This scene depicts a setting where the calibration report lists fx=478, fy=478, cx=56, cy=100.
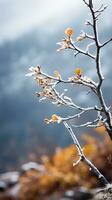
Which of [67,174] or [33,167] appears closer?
[67,174]

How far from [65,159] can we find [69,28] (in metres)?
13.7

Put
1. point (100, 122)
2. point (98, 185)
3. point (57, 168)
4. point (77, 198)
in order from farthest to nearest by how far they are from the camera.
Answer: point (57, 168) → point (98, 185) → point (77, 198) → point (100, 122)

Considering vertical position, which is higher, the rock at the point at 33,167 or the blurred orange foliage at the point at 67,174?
the rock at the point at 33,167

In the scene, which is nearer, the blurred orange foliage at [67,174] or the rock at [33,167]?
the blurred orange foliage at [67,174]

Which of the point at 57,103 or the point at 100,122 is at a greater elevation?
the point at 57,103

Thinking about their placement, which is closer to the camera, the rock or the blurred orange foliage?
the blurred orange foliage

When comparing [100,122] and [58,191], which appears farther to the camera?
[58,191]

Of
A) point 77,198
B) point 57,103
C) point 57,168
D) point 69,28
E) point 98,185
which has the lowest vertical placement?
point 57,103

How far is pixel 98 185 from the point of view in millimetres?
15344

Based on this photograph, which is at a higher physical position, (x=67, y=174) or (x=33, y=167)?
(x=33, y=167)

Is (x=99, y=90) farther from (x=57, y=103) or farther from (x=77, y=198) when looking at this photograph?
(x=77, y=198)

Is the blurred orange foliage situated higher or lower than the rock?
lower

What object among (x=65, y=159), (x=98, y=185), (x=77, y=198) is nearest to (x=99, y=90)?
(x=77, y=198)

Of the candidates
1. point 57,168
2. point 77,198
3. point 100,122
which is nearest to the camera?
point 100,122
